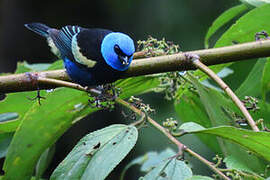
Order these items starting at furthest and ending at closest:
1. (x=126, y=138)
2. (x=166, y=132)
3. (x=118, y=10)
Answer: (x=118, y=10) < (x=166, y=132) < (x=126, y=138)

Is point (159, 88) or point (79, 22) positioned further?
point (79, 22)

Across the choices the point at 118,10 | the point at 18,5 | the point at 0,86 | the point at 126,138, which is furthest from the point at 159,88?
the point at 118,10

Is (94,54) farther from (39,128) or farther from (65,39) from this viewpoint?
(39,128)

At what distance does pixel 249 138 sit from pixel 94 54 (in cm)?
129

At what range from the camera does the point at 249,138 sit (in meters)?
1.33

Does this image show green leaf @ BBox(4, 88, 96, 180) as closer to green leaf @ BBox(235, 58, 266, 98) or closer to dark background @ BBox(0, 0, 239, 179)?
green leaf @ BBox(235, 58, 266, 98)

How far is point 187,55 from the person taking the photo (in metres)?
1.57

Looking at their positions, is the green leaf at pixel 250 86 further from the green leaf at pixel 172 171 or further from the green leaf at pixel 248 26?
the green leaf at pixel 172 171

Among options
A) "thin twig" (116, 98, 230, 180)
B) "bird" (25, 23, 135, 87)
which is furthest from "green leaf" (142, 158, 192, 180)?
"bird" (25, 23, 135, 87)

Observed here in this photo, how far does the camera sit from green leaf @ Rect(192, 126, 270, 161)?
1287mm

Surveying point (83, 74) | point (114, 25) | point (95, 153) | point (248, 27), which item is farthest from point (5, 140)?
point (114, 25)

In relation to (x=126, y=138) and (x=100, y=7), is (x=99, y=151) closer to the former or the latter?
(x=126, y=138)

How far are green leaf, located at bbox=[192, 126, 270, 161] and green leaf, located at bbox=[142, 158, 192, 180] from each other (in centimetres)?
16

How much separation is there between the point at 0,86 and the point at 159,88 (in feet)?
2.48
